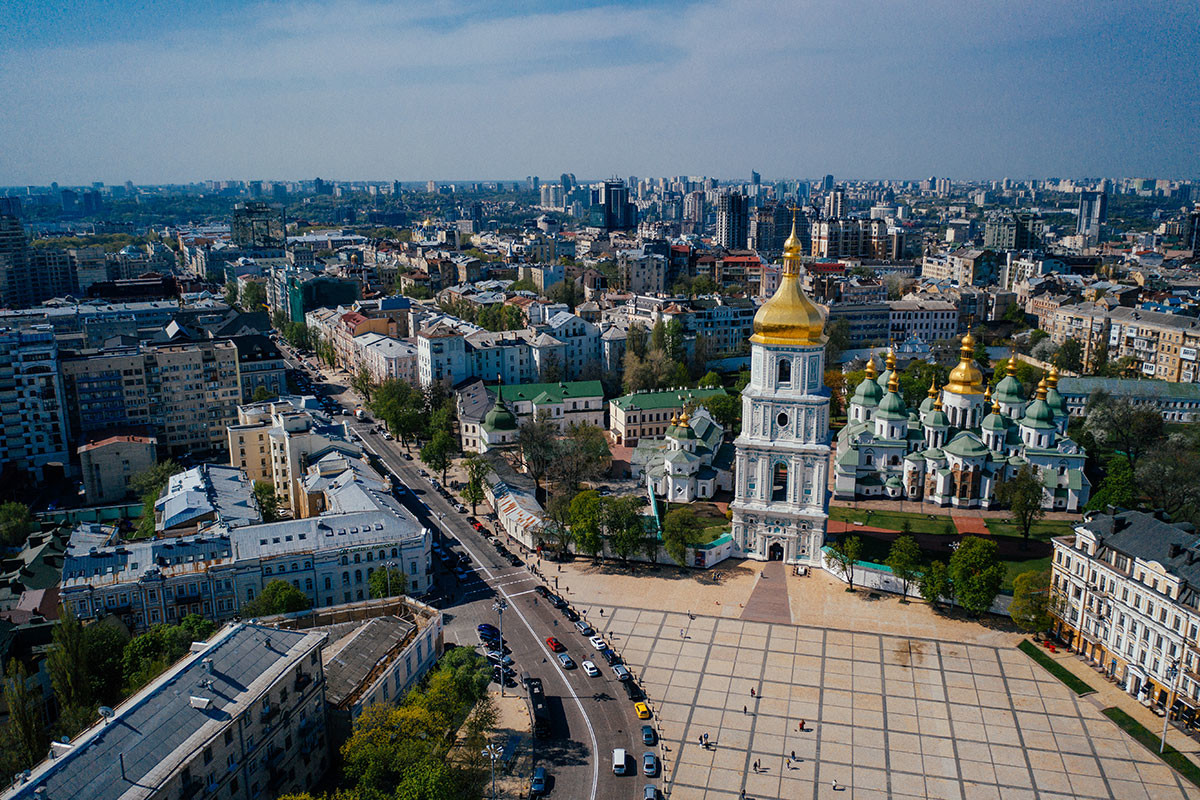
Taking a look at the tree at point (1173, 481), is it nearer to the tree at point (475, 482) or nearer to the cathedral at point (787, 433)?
the cathedral at point (787, 433)

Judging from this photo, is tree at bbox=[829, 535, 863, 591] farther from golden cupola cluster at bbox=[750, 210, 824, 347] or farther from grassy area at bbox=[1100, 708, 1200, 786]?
grassy area at bbox=[1100, 708, 1200, 786]

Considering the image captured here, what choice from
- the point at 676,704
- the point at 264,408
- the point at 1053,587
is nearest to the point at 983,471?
the point at 1053,587

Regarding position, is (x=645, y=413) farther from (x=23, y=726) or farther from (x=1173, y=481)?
(x=23, y=726)

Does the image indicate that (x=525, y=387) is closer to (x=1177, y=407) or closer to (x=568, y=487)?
(x=568, y=487)

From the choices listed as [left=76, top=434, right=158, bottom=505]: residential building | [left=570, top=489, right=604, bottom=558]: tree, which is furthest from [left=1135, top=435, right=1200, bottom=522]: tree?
[left=76, top=434, right=158, bottom=505]: residential building

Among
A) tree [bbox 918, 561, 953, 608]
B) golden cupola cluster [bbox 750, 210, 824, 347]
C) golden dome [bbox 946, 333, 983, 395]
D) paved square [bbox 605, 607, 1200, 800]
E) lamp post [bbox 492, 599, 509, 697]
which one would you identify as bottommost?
paved square [bbox 605, 607, 1200, 800]
